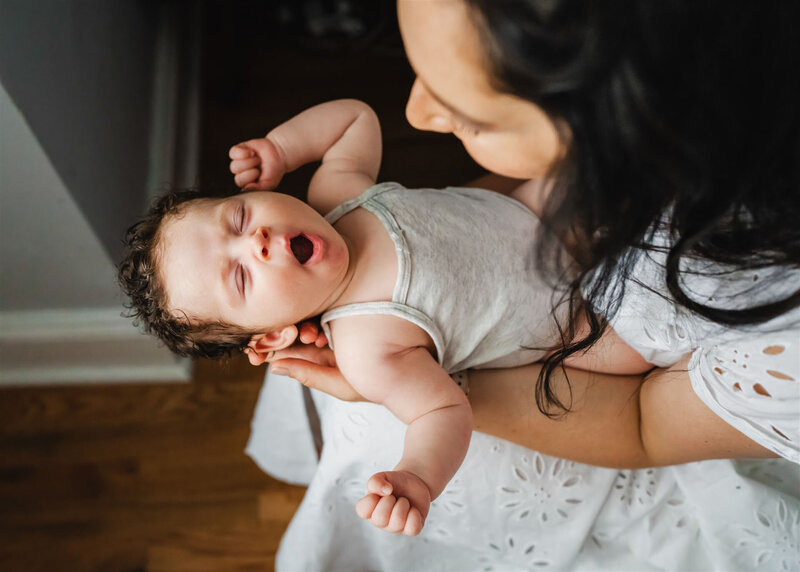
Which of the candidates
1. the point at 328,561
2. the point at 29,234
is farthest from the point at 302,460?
the point at 29,234

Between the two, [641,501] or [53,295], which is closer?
[641,501]

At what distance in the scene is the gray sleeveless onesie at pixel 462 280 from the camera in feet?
2.97

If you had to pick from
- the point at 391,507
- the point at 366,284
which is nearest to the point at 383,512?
the point at 391,507

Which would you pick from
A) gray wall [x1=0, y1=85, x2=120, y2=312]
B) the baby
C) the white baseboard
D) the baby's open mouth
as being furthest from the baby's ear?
the white baseboard

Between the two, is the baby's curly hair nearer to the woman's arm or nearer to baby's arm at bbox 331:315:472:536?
baby's arm at bbox 331:315:472:536

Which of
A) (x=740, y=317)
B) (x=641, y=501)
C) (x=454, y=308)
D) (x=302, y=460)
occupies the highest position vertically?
(x=740, y=317)


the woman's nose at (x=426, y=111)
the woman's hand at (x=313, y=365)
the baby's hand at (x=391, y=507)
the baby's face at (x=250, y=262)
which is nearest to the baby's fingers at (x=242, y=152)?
the baby's face at (x=250, y=262)

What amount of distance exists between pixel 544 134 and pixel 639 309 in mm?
359

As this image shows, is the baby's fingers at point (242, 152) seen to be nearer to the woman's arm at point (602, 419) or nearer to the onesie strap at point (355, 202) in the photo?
the onesie strap at point (355, 202)

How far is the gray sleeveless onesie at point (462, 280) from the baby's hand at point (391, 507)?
0.24m

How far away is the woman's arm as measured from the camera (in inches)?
33.6

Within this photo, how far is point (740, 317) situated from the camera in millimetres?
647

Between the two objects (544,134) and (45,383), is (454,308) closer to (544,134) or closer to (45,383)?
(544,134)

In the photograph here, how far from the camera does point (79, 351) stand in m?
1.51
